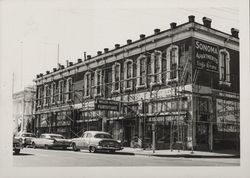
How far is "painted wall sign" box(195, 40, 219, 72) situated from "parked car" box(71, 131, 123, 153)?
210 inches

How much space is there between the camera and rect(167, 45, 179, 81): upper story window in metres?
19.9

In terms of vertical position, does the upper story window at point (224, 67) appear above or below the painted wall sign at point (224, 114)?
above

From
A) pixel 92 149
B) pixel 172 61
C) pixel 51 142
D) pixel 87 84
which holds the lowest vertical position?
pixel 92 149

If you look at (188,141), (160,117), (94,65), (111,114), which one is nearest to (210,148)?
(188,141)

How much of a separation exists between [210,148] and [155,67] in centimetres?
497

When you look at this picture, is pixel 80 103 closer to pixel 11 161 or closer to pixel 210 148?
pixel 210 148

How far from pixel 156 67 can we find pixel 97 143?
5.37 m

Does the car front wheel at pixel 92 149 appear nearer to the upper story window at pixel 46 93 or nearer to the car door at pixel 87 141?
the car door at pixel 87 141

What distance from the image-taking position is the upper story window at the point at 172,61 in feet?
65.2

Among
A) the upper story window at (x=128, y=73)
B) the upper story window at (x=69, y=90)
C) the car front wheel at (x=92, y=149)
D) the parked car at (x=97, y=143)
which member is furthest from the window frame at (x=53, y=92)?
the car front wheel at (x=92, y=149)

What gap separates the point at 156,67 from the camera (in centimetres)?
2084

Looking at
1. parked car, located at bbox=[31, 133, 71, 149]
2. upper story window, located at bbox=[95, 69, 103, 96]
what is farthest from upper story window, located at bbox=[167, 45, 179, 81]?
parked car, located at bbox=[31, 133, 71, 149]

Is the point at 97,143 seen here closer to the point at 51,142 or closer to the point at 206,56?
the point at 51,142

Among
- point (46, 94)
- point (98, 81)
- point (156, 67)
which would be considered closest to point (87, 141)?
point (156, 67)
